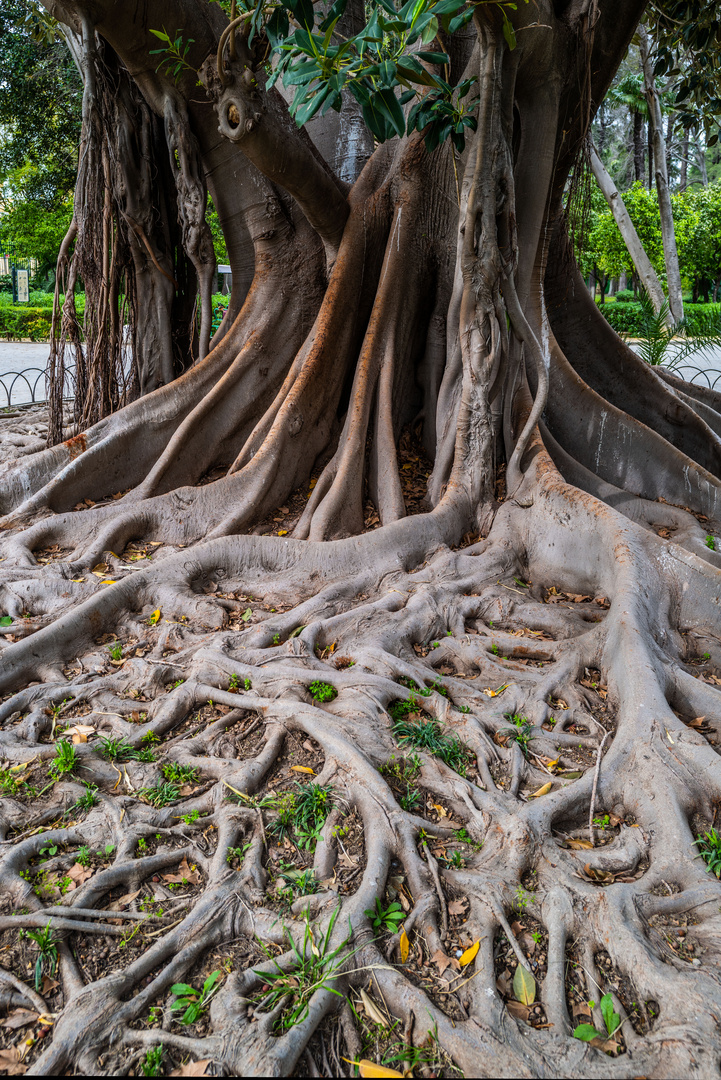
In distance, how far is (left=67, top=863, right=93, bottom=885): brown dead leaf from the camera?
6.94ft

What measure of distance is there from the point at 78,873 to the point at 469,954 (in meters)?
1.21

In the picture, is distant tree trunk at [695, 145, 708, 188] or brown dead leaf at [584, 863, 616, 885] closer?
brown dead leaf at [584, 863, 616, 885]

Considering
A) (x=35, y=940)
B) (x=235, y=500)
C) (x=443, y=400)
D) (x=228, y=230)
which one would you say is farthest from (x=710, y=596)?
(x=228, y=230)

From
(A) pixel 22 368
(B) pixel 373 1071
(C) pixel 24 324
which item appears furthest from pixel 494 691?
(C) pixel 24 324

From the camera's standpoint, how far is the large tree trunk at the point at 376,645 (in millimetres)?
1817

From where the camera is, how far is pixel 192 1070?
1586mm

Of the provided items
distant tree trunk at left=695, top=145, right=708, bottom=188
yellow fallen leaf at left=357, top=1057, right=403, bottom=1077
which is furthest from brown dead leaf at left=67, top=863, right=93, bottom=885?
distant tree trunk at left=695, top=145, right=708, bottom=188

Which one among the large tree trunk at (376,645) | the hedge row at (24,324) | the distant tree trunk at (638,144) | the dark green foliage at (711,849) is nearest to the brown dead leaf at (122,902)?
Answer: the large tree trunk at (376,645)

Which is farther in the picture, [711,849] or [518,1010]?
[711,849]

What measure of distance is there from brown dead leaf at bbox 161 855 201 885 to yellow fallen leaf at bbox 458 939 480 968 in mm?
828

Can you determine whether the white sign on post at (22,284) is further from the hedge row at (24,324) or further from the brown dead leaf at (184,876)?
the brown dead leaf at (184,876)

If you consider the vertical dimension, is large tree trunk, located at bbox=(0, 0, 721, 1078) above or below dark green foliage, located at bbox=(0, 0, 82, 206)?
below

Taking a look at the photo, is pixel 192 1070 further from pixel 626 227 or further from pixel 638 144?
pixel 638 144

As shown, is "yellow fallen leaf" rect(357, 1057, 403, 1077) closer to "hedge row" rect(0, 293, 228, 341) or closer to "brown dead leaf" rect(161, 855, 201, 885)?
"brown dead leaf" rect(161, 855, 201, 885)
